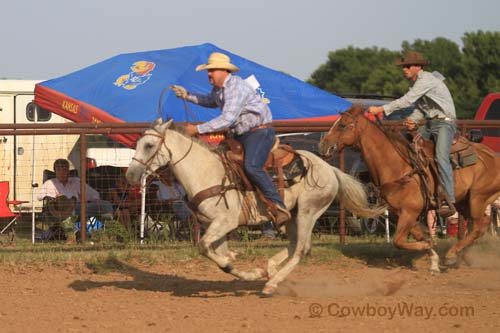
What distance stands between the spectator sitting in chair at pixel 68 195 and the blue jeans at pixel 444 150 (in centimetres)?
489

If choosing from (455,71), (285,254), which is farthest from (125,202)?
(455,71)

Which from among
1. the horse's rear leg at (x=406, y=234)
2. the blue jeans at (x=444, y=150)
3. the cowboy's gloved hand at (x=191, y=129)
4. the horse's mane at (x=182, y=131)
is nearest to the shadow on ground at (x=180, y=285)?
the horse's mane at (x=182, y=131)

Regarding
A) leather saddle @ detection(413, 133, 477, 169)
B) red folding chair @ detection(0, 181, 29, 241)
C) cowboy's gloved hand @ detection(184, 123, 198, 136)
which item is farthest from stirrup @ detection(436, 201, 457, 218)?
red folding chair @ detection(0, 181, 29, 241)

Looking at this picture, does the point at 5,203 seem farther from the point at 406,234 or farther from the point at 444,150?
the point at 444,150

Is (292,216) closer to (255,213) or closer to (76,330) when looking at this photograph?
(255,213)

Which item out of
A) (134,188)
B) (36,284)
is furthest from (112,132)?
(36,284)

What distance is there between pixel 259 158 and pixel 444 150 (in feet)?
9.95

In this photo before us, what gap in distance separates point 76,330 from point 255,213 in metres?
2.50

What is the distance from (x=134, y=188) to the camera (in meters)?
13.6

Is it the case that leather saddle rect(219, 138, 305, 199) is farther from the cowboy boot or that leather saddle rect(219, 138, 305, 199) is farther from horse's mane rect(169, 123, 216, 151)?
the cowboy boot

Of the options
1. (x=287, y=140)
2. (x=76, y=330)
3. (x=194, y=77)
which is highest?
(x=194, y=77)

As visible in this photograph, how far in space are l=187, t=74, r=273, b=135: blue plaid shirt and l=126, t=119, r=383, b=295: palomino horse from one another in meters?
0.32

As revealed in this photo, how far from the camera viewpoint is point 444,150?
11.2 m

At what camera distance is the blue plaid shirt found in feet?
29.0
